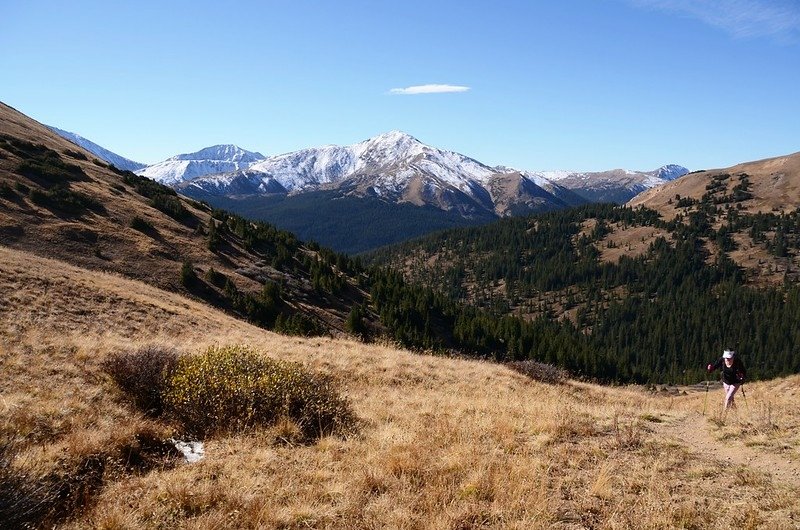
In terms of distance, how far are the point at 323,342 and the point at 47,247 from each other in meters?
29.8

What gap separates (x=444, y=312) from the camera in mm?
92625

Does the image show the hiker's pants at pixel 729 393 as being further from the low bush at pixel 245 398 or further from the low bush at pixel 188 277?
the low bush at pixel 188 277

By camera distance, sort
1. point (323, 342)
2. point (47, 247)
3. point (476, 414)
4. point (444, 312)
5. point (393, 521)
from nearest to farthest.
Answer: point (393, 521)
point (476, 414)
point (323, 342)
point (47, 247)
point (444, 312)

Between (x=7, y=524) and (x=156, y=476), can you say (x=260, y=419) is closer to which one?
(x=156, y=476)

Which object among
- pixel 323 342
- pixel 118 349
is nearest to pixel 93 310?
pixel 118 349

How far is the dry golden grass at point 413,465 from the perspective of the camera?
596cm

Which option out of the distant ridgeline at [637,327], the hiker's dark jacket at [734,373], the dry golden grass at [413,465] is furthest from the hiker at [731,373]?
the distant ridgeline at [637,327]

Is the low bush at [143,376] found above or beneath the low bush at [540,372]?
above

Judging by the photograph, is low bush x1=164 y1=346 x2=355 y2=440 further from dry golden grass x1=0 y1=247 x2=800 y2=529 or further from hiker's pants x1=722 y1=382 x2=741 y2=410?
hiker's pants x1=722 y1=382 x2=741 y2=410

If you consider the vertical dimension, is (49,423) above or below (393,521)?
below

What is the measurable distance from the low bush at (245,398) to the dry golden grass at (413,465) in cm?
62

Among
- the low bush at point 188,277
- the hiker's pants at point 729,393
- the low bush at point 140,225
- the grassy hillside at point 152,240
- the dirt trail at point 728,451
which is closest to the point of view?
the dirt trail at point 728,451

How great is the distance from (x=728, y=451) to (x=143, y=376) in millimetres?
13020

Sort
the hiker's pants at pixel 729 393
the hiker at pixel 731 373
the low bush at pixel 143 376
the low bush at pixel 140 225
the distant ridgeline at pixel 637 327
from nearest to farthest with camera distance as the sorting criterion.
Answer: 1. the low bush at pixel 143 376
2. the hiker's pants at pixel 729 393
3. the hiker at pixel 731 373
4. the low bush at pixel 140 225
5. the distant ridgeline at pixel 637 327
